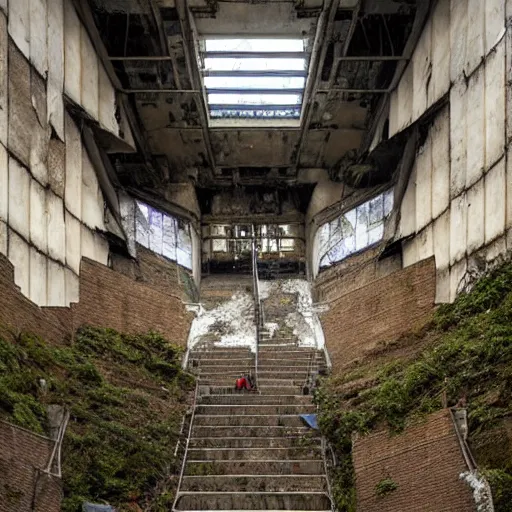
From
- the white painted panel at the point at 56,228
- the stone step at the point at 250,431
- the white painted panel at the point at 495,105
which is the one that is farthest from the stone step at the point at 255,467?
the white painted panel at the point at 495,105

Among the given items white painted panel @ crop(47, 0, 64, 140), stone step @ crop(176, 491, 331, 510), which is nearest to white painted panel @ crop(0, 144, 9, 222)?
white painted panel @ crop(47, 0, 64, 140)

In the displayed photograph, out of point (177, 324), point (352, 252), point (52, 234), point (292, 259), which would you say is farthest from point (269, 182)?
point (52, 234)

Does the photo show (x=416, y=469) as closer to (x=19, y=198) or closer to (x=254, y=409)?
(x=254, y=409)

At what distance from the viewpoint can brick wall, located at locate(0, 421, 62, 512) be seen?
30.3 ft

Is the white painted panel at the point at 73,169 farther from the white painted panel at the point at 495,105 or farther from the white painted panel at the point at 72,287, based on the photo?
the white painted panel at the point at 495,105

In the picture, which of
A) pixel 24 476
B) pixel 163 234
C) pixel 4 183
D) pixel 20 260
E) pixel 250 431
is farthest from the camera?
pixel 163 234

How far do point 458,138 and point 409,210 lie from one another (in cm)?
365

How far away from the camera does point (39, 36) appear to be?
15688 millimetres

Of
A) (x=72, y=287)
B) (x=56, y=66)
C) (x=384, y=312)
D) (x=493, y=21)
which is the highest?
(x=56, y=66)

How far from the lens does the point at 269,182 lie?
2558cm

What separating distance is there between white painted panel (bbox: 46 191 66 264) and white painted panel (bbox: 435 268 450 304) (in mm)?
7104

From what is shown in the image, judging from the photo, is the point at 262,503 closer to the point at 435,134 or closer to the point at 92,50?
the point at 435,134

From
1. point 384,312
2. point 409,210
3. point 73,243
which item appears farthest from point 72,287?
point 409,210

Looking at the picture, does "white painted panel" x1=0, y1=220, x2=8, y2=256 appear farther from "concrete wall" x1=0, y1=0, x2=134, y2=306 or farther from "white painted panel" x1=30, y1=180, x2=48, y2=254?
"white painted panel" x1=30, y1=180, x2=48, y2=254
